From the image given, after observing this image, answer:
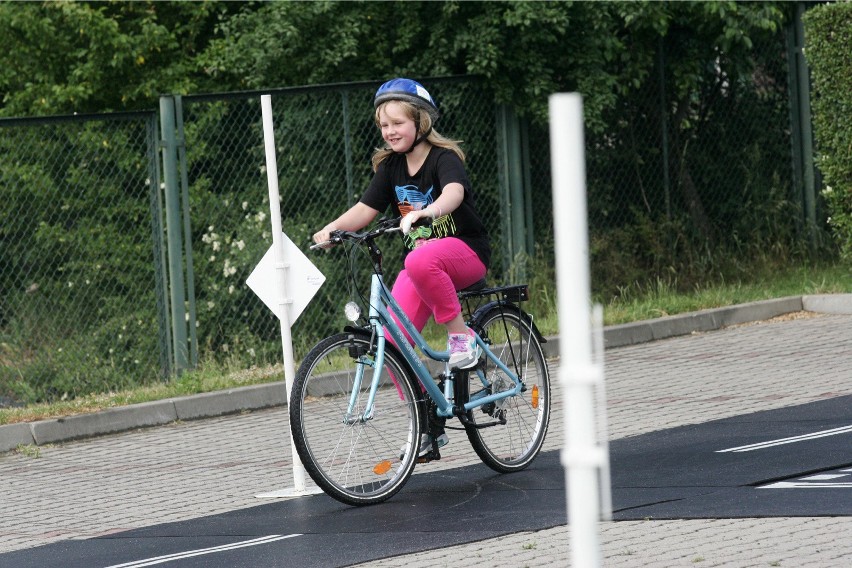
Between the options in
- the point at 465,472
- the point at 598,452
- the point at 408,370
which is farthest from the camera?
the point at 465,472

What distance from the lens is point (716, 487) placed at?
6.41m

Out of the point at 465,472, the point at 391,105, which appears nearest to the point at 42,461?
the point at 465,472

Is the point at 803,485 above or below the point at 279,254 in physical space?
below

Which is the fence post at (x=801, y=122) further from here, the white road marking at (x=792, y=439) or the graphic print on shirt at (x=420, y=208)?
the graphic print on shirt at (x=420, y=208)

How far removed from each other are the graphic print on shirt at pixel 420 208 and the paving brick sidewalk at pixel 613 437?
4.64ft

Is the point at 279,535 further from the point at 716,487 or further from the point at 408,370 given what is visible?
the point at 716,487

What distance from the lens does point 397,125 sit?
22.3ft

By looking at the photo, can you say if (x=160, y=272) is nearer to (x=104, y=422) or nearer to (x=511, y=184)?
(x=104, y=422)

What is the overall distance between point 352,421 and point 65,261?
6.05m


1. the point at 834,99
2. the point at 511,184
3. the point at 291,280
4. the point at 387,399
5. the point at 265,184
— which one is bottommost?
the point at 387,399

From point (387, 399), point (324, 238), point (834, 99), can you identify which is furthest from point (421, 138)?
point (834, 99)

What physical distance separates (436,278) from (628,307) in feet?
22.4

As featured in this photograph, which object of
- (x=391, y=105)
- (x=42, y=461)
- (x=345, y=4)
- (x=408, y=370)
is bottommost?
Result: (x=42, y=461)

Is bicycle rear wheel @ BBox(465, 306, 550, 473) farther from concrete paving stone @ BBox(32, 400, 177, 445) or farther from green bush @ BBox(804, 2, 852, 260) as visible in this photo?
green bush @ BBox(804, 2, 852, 260)
